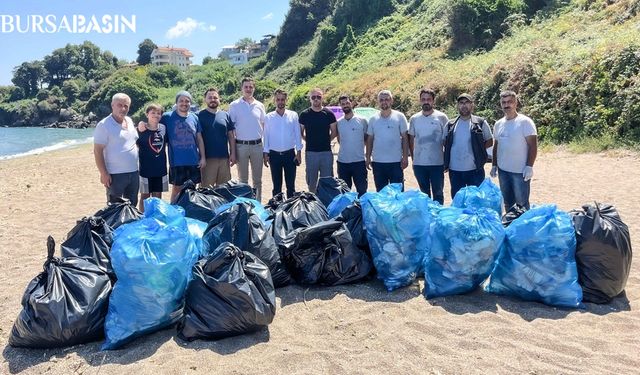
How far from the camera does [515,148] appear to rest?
188 inches

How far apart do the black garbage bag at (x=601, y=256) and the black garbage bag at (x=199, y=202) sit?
9.88 ft

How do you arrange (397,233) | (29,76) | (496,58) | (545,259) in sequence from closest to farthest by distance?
1. (545,259)
2. (397,233)
3. (496,58)
4. (29,76)

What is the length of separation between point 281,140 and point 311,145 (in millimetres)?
380

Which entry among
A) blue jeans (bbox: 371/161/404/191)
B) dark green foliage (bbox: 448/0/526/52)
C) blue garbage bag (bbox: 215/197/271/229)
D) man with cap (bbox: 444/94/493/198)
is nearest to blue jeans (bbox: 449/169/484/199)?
man with cap (bbox: 444/94/493/198)

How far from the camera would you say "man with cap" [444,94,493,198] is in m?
5.02

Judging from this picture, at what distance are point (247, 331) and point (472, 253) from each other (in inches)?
65.5

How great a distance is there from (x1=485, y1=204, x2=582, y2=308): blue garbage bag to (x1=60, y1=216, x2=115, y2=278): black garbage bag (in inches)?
113

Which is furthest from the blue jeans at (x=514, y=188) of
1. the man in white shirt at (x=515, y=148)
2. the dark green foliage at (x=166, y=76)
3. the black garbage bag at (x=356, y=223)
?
the dark green foliage at (x=166, y=76)

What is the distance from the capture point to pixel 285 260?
152 inches

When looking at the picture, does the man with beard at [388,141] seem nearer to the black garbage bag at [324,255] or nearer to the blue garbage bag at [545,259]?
the black garbage bag at [324,255]

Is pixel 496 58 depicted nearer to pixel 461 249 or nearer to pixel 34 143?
pixel 461 249

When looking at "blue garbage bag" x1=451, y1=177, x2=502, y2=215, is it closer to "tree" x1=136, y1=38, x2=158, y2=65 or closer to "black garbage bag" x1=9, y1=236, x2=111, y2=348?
"black garbage bag" x1=9, y1=236, x2=111, y2=348

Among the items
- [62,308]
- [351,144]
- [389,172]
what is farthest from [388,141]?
[62,308]

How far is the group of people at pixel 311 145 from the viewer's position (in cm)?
490
